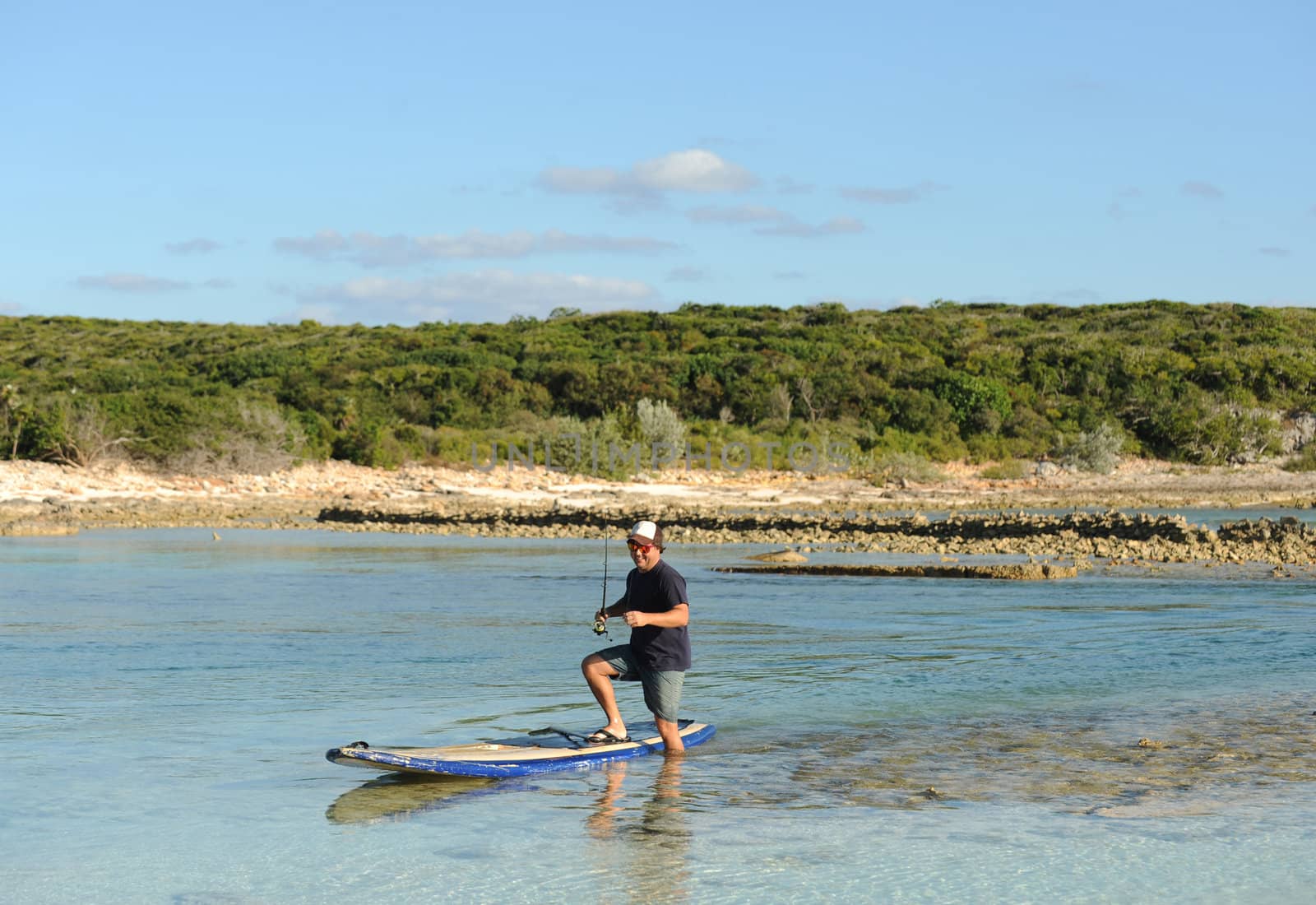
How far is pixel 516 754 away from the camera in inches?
355

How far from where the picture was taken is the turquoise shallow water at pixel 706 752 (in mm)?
7020

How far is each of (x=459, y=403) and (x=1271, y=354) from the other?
3589 cm

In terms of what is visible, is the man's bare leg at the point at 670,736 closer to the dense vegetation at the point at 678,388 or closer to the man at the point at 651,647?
the man at the point at 651,647

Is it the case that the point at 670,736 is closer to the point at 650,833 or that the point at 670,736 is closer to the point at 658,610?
the point at 658,610

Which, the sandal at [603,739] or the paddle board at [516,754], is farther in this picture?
the sandal at [603,739]

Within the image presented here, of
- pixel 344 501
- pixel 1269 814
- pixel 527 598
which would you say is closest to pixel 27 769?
pixel 1269 814

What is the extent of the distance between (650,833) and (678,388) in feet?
173

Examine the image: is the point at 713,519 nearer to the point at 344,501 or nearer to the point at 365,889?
the point at 344,501

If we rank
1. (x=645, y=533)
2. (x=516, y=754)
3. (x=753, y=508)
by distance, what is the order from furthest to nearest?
(x=753, y=508), (x=645, y=533), (x=516, y=754)

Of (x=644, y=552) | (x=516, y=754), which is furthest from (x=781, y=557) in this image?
(x=516, y=754)

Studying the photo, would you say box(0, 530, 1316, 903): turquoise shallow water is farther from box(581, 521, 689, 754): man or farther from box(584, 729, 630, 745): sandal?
box(581, 521, 689, 754): man

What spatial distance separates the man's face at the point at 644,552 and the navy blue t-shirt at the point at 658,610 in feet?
0.16

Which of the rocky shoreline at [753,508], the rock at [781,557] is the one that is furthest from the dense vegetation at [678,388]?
the rock at [781,557]

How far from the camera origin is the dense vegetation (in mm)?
42312
